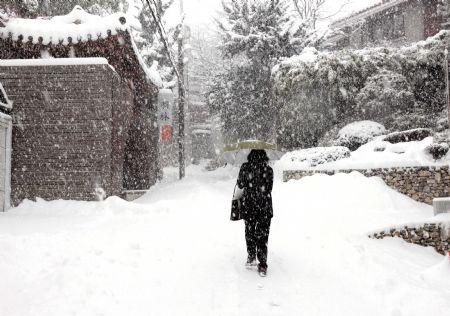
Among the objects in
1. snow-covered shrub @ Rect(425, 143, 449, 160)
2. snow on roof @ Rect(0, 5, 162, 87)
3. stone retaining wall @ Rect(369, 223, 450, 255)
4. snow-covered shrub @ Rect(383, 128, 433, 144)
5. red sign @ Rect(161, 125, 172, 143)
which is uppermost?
snow on roof @ Rect(0, 5, 162, 87)

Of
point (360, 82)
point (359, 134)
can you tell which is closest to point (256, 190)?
point (359, 134)

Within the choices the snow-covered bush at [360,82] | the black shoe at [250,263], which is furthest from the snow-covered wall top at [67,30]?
the snow-covered bush at [360,82]

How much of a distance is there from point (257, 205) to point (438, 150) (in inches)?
309

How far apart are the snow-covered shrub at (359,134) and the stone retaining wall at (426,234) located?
7.19 metres

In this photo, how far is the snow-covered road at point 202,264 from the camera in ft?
16.3

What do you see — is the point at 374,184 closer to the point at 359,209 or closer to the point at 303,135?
the point at 359,209

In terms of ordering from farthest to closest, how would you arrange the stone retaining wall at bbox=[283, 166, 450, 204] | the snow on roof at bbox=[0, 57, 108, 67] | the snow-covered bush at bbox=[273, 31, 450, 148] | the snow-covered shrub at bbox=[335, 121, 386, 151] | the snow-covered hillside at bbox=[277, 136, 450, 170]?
the snow-covered bush at bbox=[273, 31, 450, 148], the snow-covered shrub at bbox=[335, 121, 386, 151], the snow-covered hillside at bbox=[277, 136, 450, 170], the stone retaining wall at bbox=[283, 166, 450, 204], the snow on roof at bbox=[0, 57, 108, 67]

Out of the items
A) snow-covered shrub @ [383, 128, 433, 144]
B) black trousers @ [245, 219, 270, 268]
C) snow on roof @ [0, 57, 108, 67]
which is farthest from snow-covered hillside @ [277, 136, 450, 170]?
snow on roof @ [0, 57, 108, 67]

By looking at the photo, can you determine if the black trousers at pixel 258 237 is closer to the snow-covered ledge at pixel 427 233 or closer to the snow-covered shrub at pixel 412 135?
the snow-covered ledge at pixel 427 233

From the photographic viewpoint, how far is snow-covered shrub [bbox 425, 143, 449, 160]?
11380 mm

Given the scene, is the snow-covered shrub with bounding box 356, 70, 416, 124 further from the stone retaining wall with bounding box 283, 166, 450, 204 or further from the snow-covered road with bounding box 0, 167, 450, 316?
the snow-covered road with bounding box 0, 167, 450, 316

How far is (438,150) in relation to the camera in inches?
451

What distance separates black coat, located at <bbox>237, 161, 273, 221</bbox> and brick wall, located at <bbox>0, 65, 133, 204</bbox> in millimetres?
5948

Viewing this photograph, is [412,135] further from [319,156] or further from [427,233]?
[427,233]
